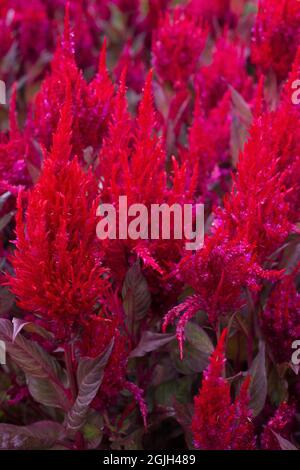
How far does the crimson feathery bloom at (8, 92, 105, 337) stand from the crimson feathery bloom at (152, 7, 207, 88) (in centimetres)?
74

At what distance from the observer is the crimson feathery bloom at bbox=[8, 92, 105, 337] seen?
0.86 m

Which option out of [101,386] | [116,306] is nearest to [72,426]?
[101,386]

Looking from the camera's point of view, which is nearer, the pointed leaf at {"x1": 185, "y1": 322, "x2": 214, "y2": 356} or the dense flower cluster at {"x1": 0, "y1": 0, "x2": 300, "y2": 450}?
the dense flower cluster at {"x1": 0, "y1": 0, "x2": 300, "y2": 450}

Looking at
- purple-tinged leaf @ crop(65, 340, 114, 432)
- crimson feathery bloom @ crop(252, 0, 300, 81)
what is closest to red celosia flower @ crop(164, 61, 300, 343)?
purple-tinged leaf @ crop(65, 340, 114, 432)

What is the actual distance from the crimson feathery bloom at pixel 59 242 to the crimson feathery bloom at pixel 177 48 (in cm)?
74

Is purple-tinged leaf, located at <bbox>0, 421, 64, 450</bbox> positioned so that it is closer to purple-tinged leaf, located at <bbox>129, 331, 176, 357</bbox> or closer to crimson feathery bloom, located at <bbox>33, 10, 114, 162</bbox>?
purple-tinged leaf, located at <bbox>129, 331, 176, 357</bbox>

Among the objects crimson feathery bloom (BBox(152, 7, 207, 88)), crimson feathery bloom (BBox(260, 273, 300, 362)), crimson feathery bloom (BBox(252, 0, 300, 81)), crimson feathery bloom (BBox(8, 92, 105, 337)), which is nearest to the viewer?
crimson feathery bloom (BBox(8, 92, 105, 337))

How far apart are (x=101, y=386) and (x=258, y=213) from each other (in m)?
0.35

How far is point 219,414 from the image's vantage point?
896 mm

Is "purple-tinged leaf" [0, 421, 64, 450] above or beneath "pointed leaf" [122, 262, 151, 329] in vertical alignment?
beneath

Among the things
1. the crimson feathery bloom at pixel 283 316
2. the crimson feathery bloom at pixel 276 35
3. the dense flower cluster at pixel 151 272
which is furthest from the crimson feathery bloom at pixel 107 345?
the crimson feathery bloom at pixel 276 35

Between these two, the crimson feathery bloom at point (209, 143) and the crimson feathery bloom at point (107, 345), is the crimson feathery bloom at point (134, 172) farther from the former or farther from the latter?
the crimson feathery bloom at point (209, 143)

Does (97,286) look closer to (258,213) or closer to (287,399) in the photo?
(258,213)

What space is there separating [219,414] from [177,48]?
0.96 meters
